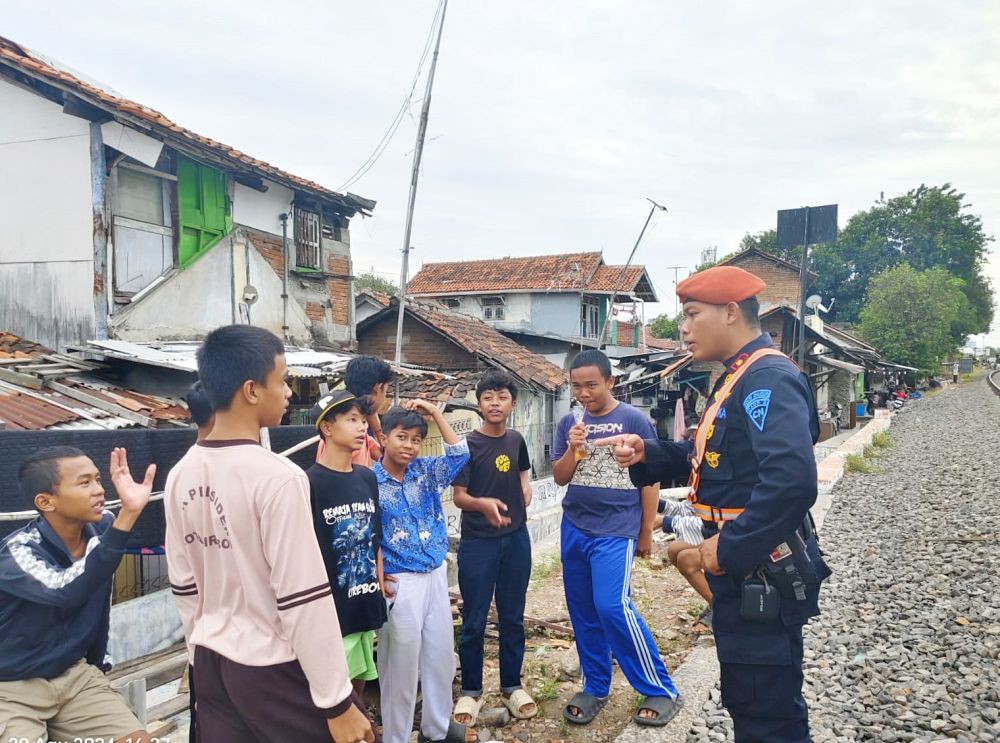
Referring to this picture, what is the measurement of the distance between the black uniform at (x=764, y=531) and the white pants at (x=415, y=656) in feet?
4.76

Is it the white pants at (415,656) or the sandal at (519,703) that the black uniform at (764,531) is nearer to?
the white pants at (415,656)

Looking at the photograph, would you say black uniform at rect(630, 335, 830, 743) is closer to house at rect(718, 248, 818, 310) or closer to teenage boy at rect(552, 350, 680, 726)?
teenage boy at rect(552, 350, 680, 726)

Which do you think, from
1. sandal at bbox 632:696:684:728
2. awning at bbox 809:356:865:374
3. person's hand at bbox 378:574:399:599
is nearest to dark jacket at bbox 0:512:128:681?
person's hand at bbox 378:574:399:599

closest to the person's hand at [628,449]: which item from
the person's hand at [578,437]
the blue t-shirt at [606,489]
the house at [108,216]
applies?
the person's hand at [578,437]

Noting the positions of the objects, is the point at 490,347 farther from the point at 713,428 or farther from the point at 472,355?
the point at 713,428

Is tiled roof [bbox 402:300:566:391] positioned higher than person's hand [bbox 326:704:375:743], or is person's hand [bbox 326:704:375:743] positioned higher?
tiled roof [bbox 402:300:566:391]

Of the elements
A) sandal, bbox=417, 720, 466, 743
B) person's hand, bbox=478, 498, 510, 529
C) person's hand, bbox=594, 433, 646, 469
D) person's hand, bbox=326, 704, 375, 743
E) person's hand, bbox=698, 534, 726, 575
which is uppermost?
person's hand, bbox=594, 433, 646, 469

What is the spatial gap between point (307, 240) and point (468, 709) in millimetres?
10089

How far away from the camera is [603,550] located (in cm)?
361

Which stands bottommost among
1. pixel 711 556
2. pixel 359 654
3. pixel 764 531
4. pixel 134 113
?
pixel 359 654

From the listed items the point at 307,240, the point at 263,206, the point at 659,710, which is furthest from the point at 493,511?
the point at 307,240

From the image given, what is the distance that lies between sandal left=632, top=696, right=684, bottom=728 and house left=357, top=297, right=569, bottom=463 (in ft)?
37.9

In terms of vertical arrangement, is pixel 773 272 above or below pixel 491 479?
above

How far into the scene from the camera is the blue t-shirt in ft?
12.0
